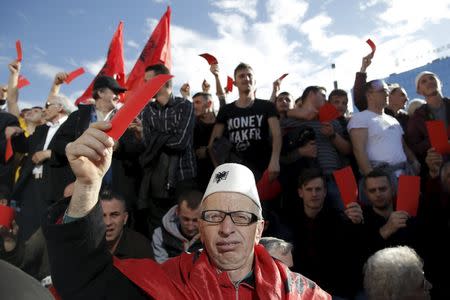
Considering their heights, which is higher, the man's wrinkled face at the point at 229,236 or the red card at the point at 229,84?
the red card at the point at 229,84

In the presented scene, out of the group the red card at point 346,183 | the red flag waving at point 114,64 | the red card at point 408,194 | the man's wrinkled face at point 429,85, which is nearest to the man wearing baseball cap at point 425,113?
the man's wrinkled face at point 429,85

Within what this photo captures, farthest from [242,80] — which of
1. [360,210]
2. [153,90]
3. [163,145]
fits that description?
[153,90]

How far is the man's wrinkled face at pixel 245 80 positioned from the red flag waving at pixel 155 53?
1.86 meters

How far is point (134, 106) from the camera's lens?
1.38 meters

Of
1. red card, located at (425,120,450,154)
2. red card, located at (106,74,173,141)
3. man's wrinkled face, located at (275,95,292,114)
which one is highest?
man's wrinkled face, located at (275,95,292,114)

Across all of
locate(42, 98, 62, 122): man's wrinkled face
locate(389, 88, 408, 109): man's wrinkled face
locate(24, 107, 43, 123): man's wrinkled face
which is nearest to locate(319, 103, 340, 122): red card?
locate(389, 88, 408, 109): man's wrinkled face

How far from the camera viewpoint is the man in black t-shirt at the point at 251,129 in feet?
14.6

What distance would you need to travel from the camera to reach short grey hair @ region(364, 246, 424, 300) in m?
2.38

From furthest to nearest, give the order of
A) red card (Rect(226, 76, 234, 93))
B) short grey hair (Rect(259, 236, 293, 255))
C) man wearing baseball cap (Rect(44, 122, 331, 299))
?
red card (Rect(226, 76, 234, 93)) < short grey hair (Rect(259, 236, 293, 255)) < man wearing baseball cap (Rect(44, 122, 331, 299))

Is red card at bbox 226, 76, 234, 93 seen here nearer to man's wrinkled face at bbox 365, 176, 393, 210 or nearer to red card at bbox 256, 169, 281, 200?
red card at bbox 256, 169, 281, 200

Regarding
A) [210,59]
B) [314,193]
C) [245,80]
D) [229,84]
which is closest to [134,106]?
[314,193]

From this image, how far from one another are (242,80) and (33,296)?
13.7 ft

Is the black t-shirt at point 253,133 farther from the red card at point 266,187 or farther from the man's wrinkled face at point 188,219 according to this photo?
the man's wrinkled face at point 188,219

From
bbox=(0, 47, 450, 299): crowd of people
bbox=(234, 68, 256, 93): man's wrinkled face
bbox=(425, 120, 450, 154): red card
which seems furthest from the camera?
bbox=(234, 68, 256, 93): man's wrinkled face
